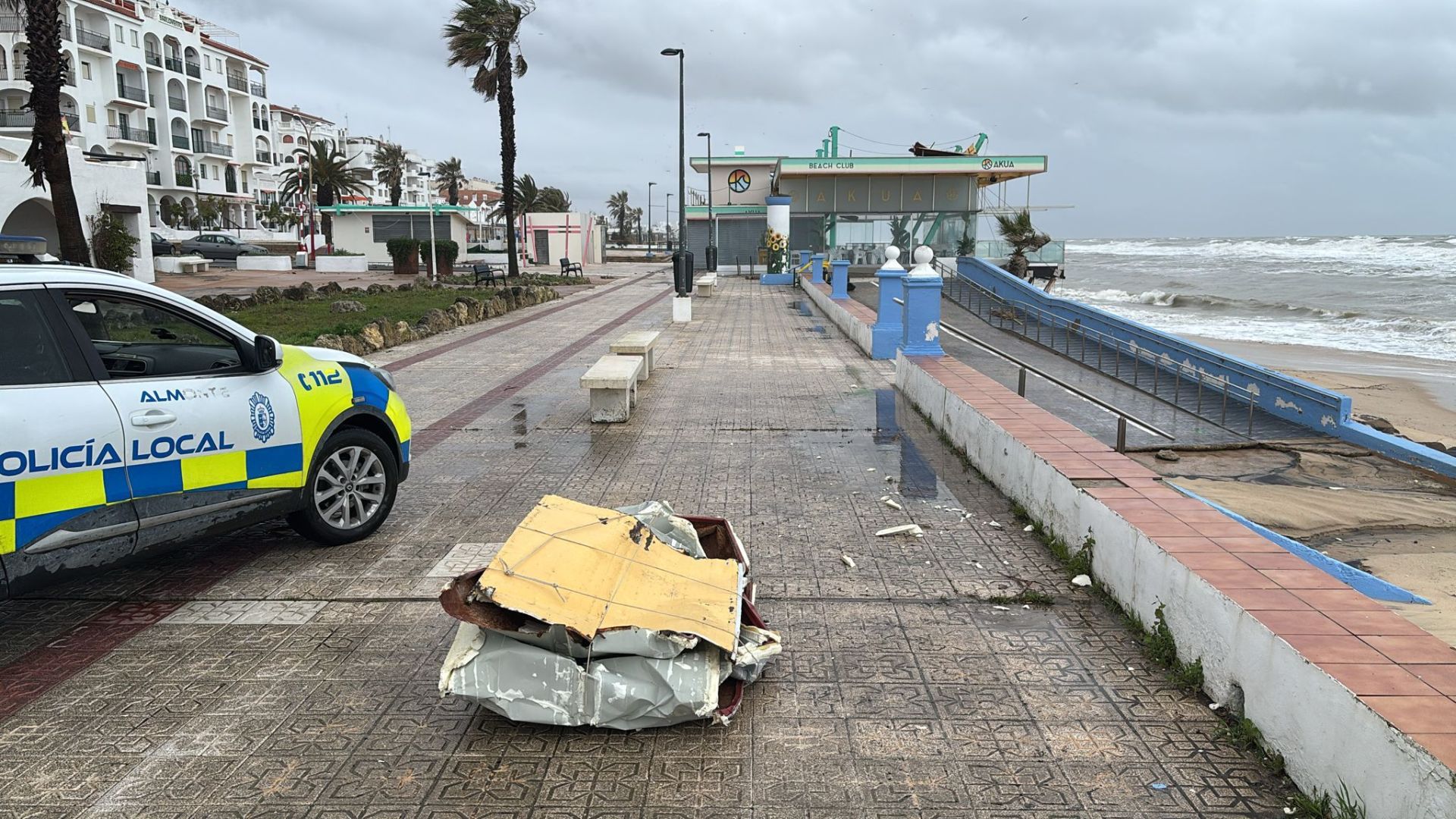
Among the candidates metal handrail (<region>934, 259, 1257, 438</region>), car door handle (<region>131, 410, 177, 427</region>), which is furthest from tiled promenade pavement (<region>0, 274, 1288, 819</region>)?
metal handrail (<region>934, 259, 1257, 438</region>)

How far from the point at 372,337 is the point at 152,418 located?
11.4 meters

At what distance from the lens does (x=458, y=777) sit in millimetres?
3381

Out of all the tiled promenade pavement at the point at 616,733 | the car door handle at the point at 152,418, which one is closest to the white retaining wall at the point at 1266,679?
the tiled promenade pavement at the point at 616,733

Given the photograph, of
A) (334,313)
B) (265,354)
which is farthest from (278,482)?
(334,313)

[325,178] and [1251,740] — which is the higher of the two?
[325,178]

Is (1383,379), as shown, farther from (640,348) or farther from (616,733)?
(616,733)

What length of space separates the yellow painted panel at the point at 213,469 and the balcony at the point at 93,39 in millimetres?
65587

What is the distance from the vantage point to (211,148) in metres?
70.0

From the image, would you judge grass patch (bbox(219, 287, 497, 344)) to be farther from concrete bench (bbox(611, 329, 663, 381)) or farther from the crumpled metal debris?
the crumpled metal debris

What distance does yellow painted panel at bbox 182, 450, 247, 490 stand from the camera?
481 centimetres

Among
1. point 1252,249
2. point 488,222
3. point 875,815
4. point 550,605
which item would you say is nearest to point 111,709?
point 550,605

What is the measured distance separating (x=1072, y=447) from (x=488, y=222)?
286 ft

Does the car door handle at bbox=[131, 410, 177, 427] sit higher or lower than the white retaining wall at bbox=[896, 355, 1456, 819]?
higher

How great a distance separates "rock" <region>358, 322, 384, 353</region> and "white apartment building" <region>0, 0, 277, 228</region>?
4024cm
